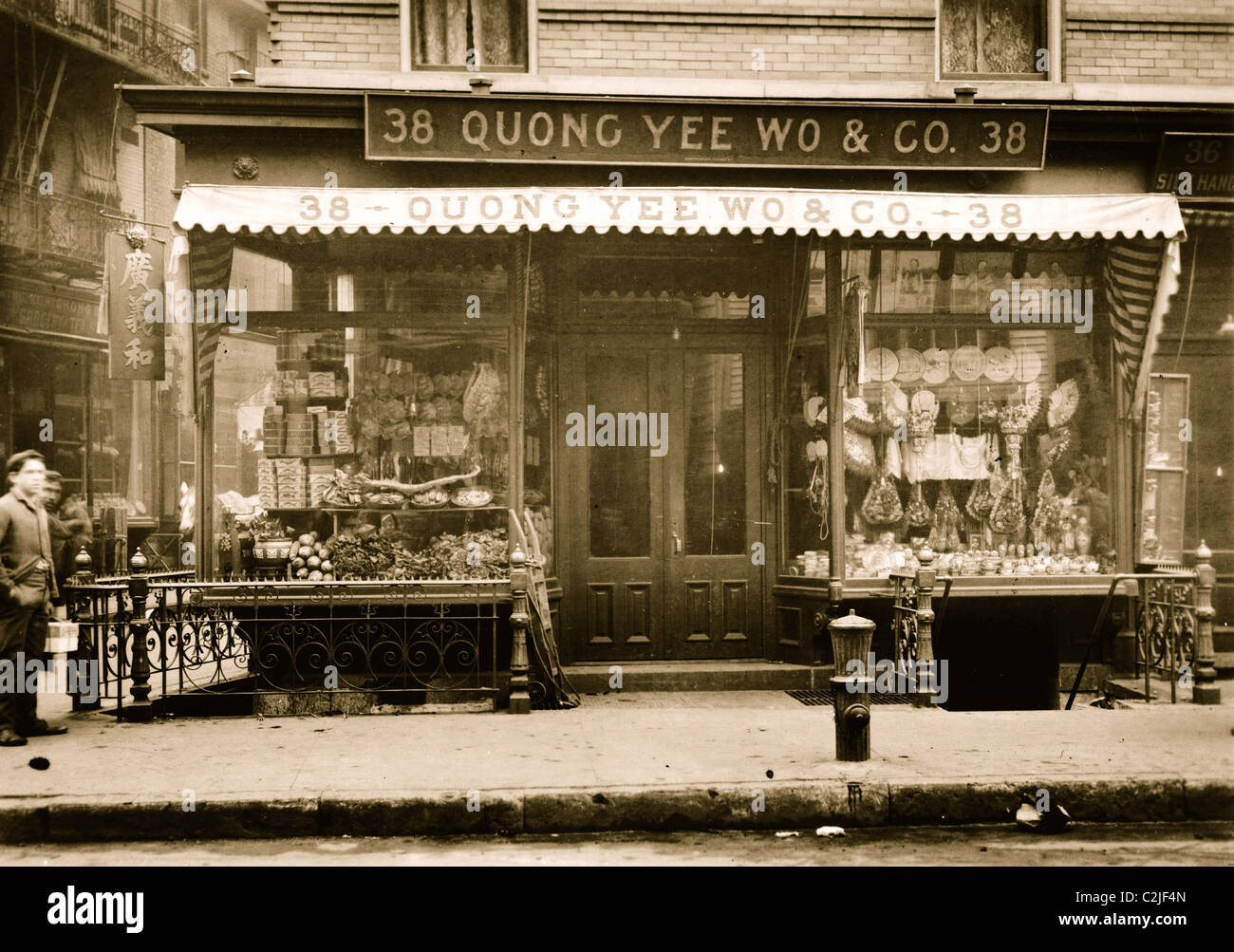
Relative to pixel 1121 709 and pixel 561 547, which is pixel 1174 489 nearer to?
pixel 1121 709

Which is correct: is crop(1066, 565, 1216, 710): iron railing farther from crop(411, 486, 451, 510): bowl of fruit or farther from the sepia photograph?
crop(411, 486, 451, 510): bowl of fruit

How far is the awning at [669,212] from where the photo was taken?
29.8ft

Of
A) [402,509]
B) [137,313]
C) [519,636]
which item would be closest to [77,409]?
[137,313]

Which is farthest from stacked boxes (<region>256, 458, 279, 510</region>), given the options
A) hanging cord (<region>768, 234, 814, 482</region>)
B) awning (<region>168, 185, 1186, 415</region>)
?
hanging cord (<region>768, 234, 814, 482</region>)

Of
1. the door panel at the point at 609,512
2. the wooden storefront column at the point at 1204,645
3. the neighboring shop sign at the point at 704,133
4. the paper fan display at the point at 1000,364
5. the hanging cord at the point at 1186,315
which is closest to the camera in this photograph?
the wooden storefront column at the point at 1204,645

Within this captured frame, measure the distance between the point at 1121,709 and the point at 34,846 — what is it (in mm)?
7850

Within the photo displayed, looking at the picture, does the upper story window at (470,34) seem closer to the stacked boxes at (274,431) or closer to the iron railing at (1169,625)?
the stacked boxes at (274,431)

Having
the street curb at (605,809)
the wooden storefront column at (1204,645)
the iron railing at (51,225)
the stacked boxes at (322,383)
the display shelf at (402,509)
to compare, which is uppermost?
the iron railing at (51,225)

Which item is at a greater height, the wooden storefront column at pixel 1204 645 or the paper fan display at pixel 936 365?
the paper fan display at pixel 936 365

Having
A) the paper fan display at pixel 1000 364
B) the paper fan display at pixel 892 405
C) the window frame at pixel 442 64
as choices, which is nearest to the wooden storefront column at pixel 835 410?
the paper fan display at pixel 892 405

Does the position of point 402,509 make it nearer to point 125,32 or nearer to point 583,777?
point 583,777

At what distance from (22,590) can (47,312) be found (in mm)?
13693

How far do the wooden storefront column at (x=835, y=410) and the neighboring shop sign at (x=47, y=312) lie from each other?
14.9 meters

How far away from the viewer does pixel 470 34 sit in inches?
408
